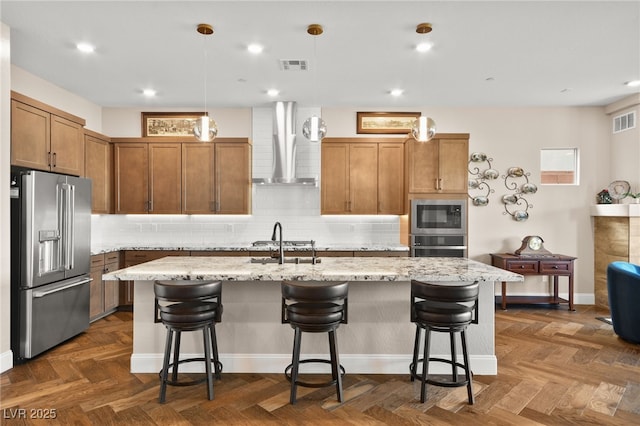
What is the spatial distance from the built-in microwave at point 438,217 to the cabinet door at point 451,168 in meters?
0.18

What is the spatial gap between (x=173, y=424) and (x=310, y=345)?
117 centimetres

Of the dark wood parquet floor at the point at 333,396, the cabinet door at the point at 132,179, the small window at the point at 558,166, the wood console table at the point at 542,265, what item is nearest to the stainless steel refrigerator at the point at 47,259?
the dark wood parquet floor at the point at 333,396

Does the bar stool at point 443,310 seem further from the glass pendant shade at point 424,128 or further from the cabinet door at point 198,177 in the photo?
the cabinet door at point 198,177

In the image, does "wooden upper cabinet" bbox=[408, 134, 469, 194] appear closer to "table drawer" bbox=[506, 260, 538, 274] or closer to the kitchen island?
"table drawer" bbox=[506, 260, 538, 274]

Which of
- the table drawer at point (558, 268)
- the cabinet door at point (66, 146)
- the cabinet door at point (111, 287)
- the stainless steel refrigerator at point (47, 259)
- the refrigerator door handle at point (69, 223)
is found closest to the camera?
the stainless steel refrigerator at point (47, 259)

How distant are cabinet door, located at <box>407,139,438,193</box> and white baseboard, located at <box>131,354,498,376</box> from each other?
261 centimetres

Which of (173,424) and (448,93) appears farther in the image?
(448,93)

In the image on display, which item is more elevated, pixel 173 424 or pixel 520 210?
pixel 520 210

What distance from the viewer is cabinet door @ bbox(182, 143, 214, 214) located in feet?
18.4

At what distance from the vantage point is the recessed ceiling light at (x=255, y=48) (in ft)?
12.2

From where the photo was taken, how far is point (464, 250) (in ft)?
17.2

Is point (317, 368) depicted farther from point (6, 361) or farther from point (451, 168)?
point (451, 168)

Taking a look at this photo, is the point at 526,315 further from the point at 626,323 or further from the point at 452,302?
the point at 452,302

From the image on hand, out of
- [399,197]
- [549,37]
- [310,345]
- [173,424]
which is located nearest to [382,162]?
[399,197]
